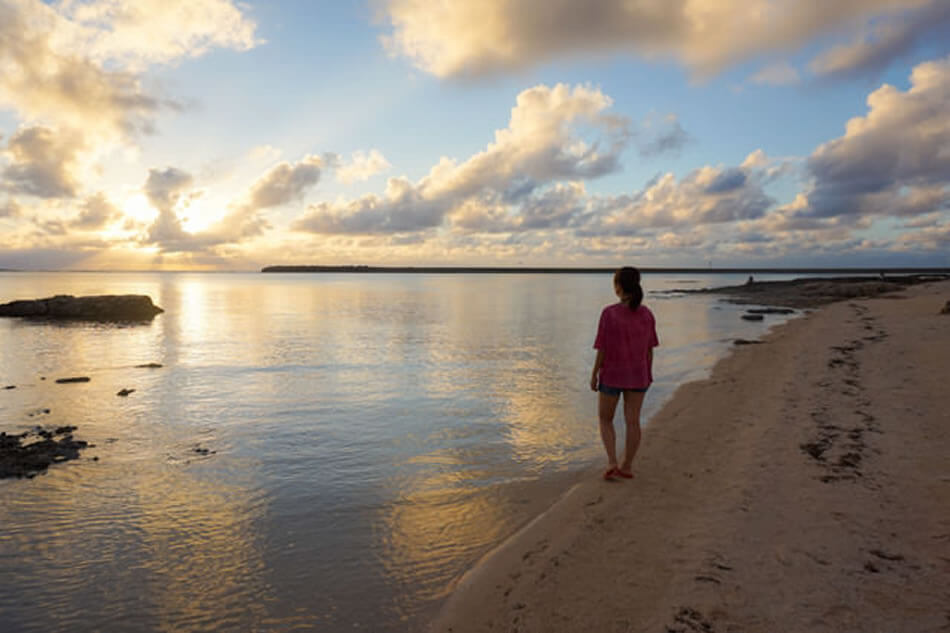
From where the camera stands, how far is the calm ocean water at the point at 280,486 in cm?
543

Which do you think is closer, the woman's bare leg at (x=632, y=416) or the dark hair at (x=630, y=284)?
the dark hair at (x=630, y=284)

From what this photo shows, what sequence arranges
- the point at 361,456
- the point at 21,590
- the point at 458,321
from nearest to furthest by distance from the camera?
the point at 21,590 → the point at 361,456 → the point at 458,321

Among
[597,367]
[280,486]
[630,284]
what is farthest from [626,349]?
[280,486]

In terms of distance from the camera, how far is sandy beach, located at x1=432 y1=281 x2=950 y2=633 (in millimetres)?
4410

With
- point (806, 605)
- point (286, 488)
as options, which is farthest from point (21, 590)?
point (806, 605)

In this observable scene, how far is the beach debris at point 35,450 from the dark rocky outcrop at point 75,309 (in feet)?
124

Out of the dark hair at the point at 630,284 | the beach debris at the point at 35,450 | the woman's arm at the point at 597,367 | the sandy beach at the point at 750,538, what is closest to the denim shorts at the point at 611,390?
the woman's arm at the point at 597,367

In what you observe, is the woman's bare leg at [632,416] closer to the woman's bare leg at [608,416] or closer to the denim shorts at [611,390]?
the denim shorts at [611,390]

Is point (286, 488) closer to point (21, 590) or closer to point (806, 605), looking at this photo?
point (21, 590)

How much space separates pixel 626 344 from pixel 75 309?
5118 centimetres

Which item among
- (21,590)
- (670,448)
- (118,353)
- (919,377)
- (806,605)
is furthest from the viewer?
(118,353)

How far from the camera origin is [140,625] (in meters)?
5.02

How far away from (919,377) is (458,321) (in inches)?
1221

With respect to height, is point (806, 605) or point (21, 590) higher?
point (806, 605)
